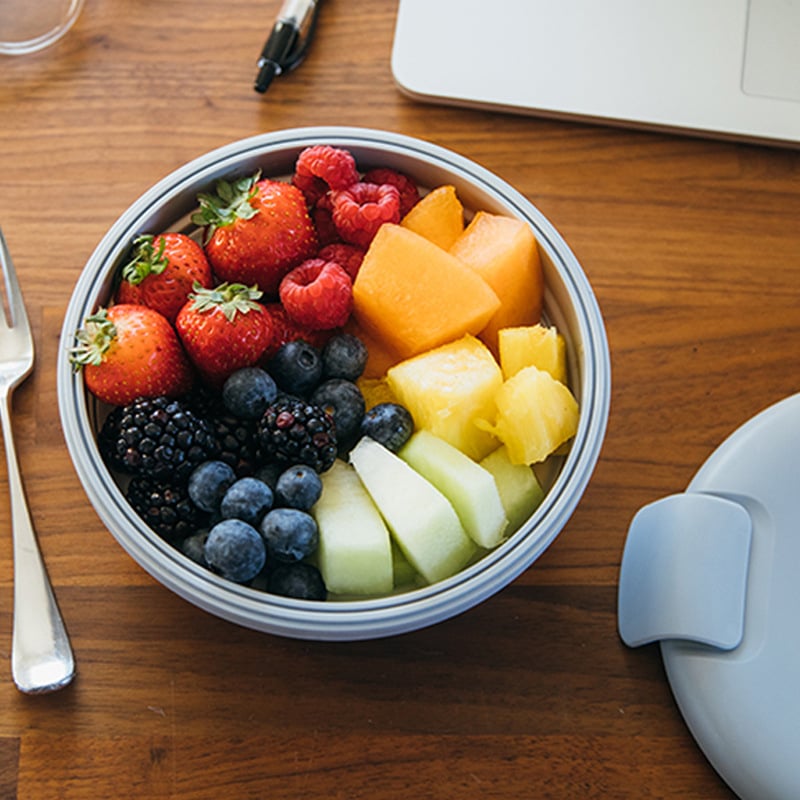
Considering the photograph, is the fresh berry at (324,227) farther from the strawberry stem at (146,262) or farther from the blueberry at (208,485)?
the blueberry at (208,485)

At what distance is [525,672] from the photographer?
912 millimetres

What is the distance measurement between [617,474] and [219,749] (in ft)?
1.64

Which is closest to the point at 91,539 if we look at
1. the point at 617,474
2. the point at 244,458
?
the point at 244,458

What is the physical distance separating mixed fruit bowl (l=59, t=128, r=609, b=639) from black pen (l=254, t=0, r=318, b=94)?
0.22 m

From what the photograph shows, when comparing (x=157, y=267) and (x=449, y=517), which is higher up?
(x=157, y=267)

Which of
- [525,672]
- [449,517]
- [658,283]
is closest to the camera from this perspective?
[449,517]

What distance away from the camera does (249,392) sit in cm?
83

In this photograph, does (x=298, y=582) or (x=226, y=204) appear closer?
(x=298, y=582)

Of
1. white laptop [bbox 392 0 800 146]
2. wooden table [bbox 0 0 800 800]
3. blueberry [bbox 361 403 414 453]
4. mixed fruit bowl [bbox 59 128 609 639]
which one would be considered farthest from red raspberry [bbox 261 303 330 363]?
white laptop [bbox 392 0 800 146]

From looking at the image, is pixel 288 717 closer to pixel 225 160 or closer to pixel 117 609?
pixel 117 609

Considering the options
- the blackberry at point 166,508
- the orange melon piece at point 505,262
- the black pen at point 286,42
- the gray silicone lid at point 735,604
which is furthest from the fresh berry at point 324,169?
the gray silicone lid at point 735,604

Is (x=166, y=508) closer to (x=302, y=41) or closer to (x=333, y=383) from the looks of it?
(x=333, y=383)

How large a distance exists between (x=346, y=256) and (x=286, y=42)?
0.36 m

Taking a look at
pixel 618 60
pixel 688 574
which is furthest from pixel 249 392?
pixel 618 60
